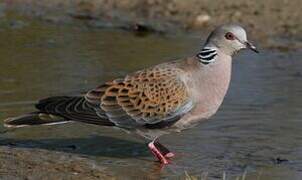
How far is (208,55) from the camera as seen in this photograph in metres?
7.59

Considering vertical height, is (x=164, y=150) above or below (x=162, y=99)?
below

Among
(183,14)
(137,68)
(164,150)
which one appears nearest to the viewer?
(164,150)

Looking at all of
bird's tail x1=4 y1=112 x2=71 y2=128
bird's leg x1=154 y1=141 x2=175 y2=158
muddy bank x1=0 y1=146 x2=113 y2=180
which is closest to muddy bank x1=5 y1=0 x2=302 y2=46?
bird's leg x1=154 y1=141 x2=175 y2=158

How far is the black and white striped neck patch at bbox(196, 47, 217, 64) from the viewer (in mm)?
7559

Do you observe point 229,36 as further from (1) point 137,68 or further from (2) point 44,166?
(1) point 137,68

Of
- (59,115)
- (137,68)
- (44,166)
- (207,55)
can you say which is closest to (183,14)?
(137,68)

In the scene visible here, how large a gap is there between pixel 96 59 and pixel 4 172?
12.0 ft

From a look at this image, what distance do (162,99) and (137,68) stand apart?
8.29 feet

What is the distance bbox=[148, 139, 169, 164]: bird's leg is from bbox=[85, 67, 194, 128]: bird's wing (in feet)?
0.61

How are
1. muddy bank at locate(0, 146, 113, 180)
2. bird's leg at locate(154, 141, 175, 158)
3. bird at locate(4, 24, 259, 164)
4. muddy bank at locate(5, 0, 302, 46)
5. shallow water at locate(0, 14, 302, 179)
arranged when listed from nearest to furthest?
muddy bank at locate(0, 146, 113, 180)
bird at locate(4, 24, 259, 164)
shallow water at locate(0, 14, 302, 179)
bird's leg at locate(154, 141, 175, 158)
muddy bank at locate(5, 0, 302, 46)

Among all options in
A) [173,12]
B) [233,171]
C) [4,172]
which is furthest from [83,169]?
[173,12]

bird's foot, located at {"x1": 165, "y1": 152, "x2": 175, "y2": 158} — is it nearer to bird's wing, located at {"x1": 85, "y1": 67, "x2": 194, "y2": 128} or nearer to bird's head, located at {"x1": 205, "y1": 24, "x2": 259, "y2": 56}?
bird's wing, located at {"x1": 85, "y1": 67, "x2": 194, "y2": 128}

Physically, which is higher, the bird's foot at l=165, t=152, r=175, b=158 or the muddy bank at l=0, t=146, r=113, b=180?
the bird's foot at l=165, t=152, r=175, b=158

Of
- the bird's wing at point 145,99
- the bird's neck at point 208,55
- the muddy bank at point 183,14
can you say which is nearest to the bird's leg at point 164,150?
the bird's wing at point 145,99
